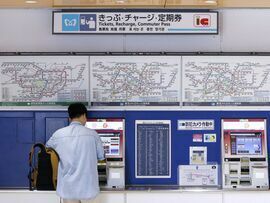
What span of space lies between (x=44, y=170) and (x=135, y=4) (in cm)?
210

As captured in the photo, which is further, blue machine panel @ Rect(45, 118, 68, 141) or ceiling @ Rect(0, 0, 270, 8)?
blue machine panel @ Rect(45, 118, 68, 141)

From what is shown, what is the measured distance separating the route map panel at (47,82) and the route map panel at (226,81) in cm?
118

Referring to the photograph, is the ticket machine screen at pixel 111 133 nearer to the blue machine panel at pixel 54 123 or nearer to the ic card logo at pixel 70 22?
the blue machine panel at pixel 54 123

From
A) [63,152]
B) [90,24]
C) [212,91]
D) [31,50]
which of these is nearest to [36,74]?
[31,50]

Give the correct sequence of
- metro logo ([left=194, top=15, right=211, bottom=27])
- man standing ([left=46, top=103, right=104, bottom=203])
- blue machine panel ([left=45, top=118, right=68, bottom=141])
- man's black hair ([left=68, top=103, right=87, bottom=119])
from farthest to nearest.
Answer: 1. metro logo ([left=194, top=15, right=211, bottom=27])
2. blue machine panel ([left=45, top=118, right=68, bottom=141])
3. man's black hair ([left=68, top=103, right=87, bottom=119])
4. man standing ([left=46, top=103, right=104, bottom=203])

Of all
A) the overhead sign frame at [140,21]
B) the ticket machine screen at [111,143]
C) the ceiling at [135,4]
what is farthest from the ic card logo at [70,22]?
the ticket machine screen at [111,143]

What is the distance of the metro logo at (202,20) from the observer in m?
5.85

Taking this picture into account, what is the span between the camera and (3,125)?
18.9 ft

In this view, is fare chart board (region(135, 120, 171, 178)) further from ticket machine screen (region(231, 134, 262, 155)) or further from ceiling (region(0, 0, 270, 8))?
ceiling (region(0, 0, 270, 8))

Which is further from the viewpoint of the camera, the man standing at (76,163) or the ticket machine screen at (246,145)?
the ticket machine screen at (246,145)

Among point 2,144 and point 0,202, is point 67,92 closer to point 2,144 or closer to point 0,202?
point 2,144

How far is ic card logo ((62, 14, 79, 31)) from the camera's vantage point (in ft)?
19.3

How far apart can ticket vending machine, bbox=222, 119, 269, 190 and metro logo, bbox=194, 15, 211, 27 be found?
1.14 meters

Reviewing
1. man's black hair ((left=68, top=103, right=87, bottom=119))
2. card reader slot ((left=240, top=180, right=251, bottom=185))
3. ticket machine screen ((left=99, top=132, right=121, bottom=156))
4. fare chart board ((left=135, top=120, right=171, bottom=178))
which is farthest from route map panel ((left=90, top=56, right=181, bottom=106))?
card reader slot ((left=240, top=180, right=251, bottom=185))
